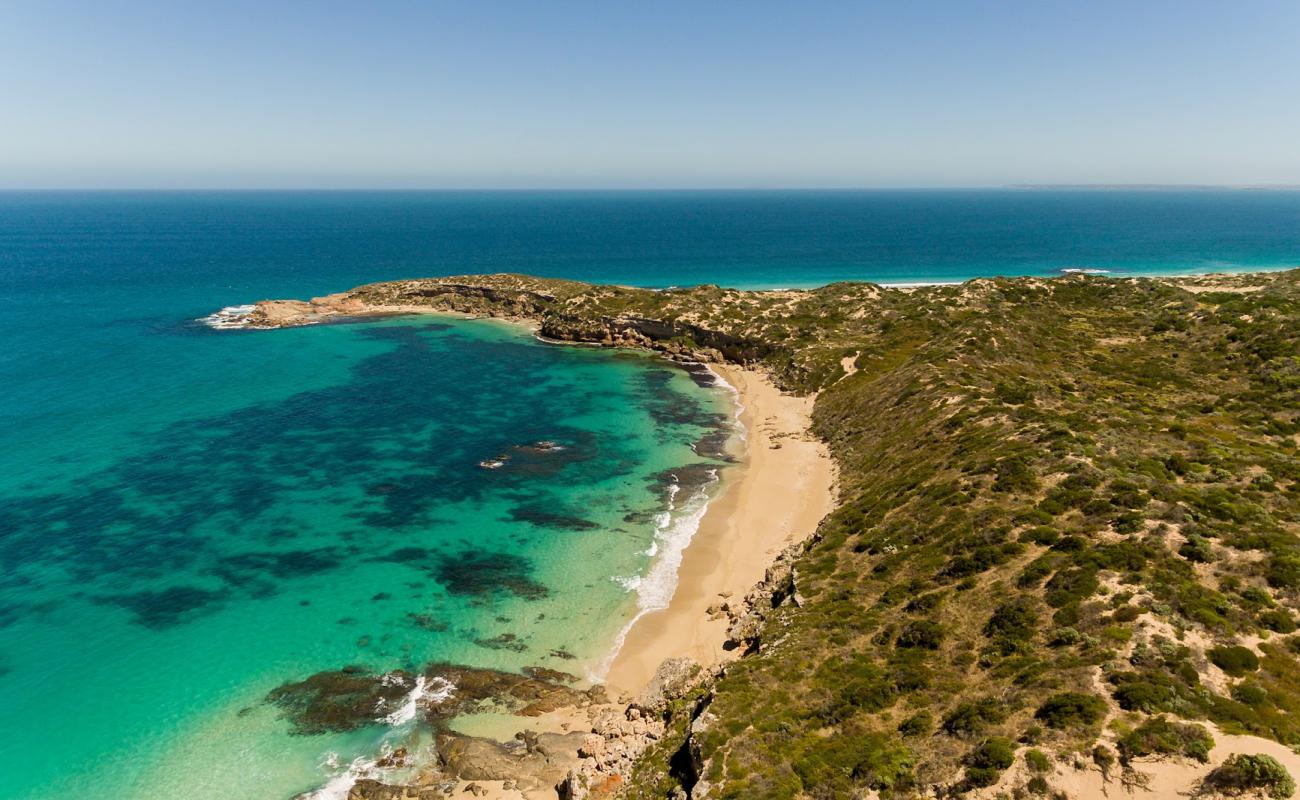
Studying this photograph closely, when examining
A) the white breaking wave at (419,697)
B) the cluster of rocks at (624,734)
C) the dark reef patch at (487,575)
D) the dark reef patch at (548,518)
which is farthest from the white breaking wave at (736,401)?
the white breaking wave at (419,697)

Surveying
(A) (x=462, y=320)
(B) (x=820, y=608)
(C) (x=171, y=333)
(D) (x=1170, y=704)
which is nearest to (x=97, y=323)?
(C) (x=171, y=333)

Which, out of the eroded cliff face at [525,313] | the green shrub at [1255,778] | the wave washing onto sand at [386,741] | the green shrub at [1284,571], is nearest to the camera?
the green shrub at [1255,778]

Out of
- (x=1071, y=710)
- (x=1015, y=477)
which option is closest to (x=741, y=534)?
(x=1015, y=477)

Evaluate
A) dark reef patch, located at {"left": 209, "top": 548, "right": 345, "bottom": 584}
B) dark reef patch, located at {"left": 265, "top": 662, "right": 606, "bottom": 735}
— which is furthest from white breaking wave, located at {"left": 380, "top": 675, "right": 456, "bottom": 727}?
dark reef patch, located at {"left": 209, "top": 548, "right": 345, "bottom": 584}

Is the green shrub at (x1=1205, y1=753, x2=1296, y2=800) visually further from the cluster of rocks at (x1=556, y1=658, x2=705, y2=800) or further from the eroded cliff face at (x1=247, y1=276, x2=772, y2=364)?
the eroded cliff face at (x1=247, y1=276, x2=772, y2=364)

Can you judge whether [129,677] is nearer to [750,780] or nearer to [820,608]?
[750,780]

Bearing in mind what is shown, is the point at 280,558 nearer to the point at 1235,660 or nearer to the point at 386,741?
the point at 386,741

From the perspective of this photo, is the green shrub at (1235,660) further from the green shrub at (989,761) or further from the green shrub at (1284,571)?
the green shrub at (989,761)
